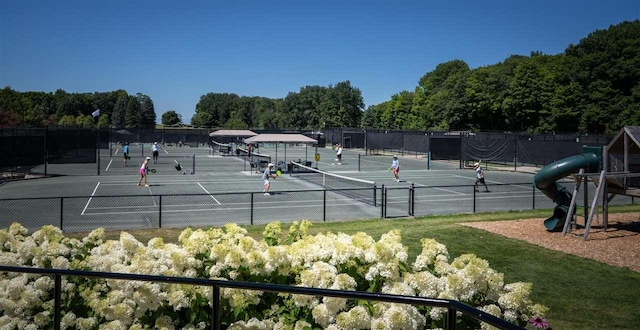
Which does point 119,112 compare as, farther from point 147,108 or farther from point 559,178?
point 559,178

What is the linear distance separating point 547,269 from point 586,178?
6.51 metres

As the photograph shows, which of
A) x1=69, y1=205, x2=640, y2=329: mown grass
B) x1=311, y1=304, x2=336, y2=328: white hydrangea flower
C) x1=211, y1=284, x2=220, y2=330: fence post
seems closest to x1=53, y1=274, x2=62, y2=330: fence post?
x1=211, y1=284, x2=220, y2=330: fence post

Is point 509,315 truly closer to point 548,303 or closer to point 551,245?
point 548,303

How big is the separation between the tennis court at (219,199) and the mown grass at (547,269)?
1444mm

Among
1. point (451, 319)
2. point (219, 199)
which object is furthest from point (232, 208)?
point (451, 319)

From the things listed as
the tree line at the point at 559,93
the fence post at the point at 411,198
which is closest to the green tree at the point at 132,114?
the tree line at the point at 559,93

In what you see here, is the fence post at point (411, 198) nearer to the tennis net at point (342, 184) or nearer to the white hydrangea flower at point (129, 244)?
the tennis net at point (342, 184)

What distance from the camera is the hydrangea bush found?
5438 mm

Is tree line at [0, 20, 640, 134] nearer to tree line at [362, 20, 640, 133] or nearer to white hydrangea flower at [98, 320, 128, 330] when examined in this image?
tree line at [362, 20, 640, 133]

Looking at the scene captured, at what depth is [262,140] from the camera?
43.2 metres

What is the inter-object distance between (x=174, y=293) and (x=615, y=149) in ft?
65.5

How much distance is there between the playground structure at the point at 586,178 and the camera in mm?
18484

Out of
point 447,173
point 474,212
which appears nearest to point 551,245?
point 474,212

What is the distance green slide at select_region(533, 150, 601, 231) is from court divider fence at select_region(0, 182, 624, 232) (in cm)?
282
